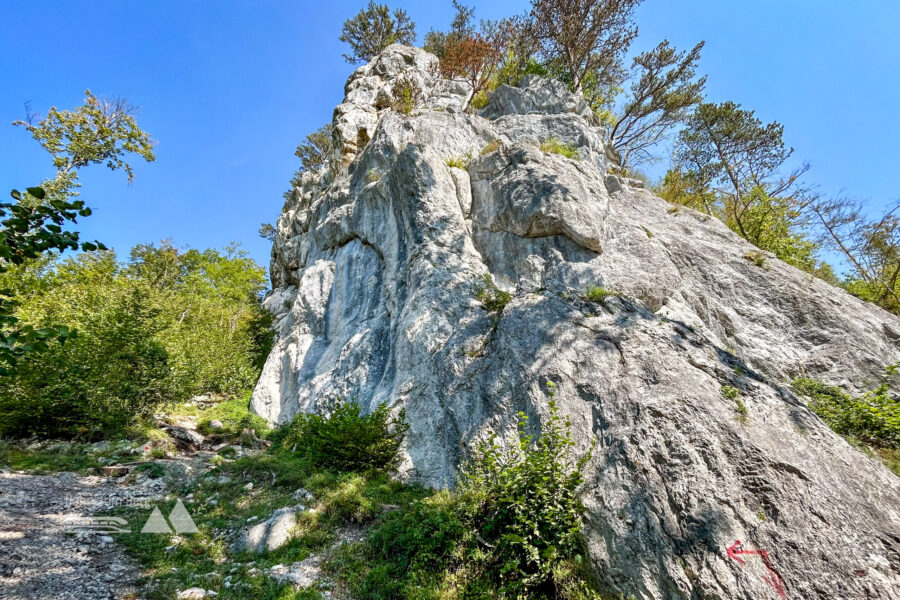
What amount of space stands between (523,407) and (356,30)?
34.6 metres

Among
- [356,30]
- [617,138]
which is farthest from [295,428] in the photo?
[356,30]

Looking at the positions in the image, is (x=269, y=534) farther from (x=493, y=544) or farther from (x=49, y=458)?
(x=49, y=458)

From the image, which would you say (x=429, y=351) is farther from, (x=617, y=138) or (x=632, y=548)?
(x=617, y=138)

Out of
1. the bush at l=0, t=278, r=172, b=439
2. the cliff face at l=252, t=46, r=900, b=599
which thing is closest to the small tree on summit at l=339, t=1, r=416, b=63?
the cliff face at l=252, t=46, r=900, b=599

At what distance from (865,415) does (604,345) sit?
18.7 feet

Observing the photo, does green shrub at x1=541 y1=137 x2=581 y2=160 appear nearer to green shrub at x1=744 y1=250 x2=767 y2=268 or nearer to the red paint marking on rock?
green shrub at x1=744 y1=250 x2=767 y2=268

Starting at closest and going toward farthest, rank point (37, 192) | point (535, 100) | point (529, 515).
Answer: point (37, 192) < point (529, 515) < point (535, 100)

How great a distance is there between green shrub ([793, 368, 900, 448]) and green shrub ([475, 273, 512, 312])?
7248mm

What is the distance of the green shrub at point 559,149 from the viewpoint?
13.6 meters

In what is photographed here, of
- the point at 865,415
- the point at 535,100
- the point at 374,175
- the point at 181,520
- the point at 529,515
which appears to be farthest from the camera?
the point at 535,100

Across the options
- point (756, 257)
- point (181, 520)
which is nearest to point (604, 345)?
point (181, 520)

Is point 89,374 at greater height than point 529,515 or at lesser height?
greater

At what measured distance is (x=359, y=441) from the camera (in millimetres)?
8117

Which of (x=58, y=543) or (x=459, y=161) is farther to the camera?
(x=459, y=161)
